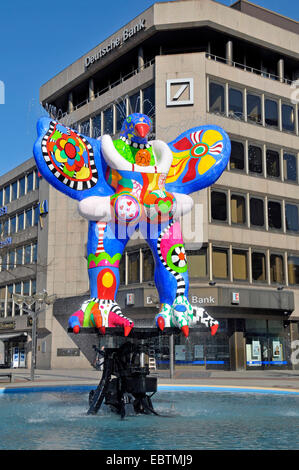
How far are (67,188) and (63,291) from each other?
27.7 meters

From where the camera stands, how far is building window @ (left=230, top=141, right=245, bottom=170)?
3366cm

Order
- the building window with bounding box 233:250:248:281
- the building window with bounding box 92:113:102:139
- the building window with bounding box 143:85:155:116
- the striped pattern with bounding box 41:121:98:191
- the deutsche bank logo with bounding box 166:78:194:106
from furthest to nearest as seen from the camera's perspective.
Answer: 1. the building window with bounding box 92:113:102:139
2. the building window with bounding box 143:85:155:116
3. the building window with bounding box 233:250:248:281
4. the deutsche bank logo with bounding box 166:78:194:106
5. the striped pattern with bounding box 41:121:98:191

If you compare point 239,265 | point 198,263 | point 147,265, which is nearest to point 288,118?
point 239,265

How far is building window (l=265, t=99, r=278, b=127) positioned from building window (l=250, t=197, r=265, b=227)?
5155 mm

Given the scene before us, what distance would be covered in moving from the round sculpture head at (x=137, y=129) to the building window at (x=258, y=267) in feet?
77.0

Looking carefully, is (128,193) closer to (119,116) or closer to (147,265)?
(147,265)

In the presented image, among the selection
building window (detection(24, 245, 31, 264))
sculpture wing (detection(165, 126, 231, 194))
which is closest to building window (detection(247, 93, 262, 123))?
building window (detection(24, 245, 31, 264))

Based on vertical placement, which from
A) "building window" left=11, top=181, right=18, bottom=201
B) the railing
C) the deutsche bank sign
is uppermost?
the deutsche bank sign

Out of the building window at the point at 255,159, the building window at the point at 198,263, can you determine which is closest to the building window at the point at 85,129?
the building window at the point at 198,263

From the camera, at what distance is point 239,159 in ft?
111

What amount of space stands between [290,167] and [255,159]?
2.97m

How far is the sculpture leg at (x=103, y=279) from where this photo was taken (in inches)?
389

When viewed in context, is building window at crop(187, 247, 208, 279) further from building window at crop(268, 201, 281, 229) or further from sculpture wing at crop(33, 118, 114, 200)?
sculpture wing at crop(33, 118, 114, 200)

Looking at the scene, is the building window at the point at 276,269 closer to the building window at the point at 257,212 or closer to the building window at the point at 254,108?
the building window at the point at 257,212
